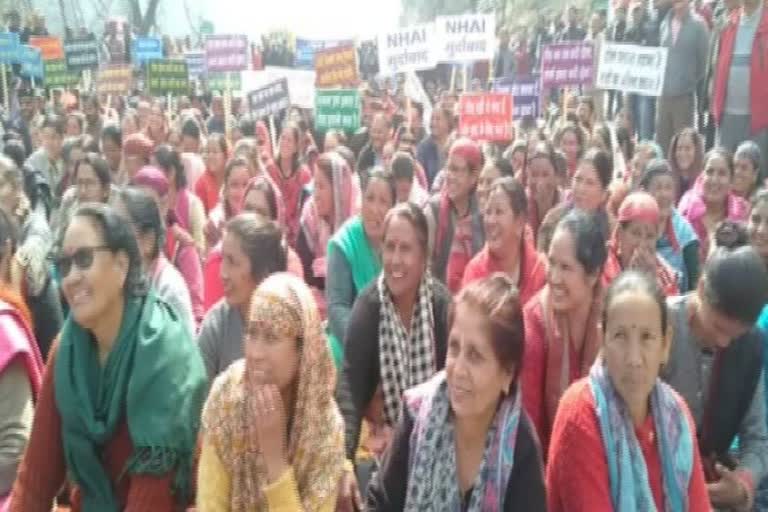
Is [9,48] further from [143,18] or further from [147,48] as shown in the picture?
[143,18]

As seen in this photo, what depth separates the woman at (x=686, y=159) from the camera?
7.10m

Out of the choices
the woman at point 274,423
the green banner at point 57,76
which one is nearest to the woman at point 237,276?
the woman at point 274,423

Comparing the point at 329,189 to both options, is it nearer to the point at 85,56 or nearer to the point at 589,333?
the point at 589,333

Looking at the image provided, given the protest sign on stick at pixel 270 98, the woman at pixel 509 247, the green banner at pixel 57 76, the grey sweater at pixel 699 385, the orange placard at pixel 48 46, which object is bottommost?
the grey sweater at pixel 699 385

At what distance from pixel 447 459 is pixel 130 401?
82 centimetres

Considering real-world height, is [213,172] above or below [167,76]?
below

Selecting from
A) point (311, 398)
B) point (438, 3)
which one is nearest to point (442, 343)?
point (311, 398)

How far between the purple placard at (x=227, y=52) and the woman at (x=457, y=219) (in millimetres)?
6696

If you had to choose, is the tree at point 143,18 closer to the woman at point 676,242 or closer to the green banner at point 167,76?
the green banner at point 167,76

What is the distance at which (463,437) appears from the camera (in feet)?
8.08

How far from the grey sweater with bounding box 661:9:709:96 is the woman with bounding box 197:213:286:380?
655 centimetres

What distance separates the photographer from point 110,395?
2.55 meters

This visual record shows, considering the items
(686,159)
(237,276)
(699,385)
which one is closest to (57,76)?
(686,159)

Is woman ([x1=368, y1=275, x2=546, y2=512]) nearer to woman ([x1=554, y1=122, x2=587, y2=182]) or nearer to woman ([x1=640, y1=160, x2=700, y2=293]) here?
woman ([x1=640, y1=160, x2=700, y2=293])
